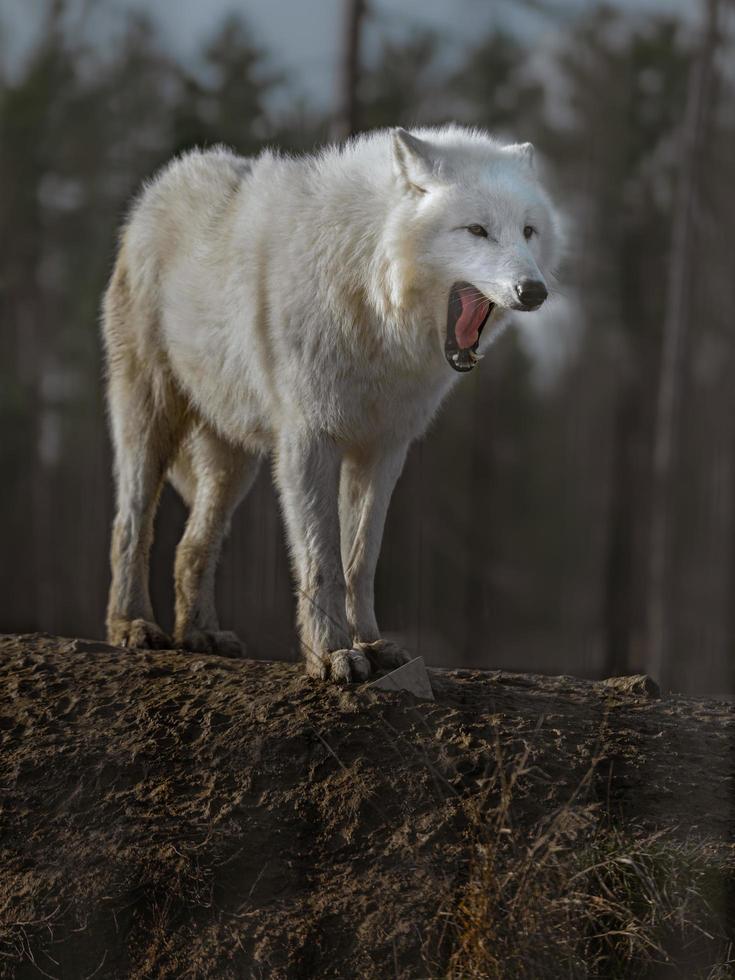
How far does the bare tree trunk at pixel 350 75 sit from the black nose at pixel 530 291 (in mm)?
4463

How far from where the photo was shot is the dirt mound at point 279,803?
2.81 m

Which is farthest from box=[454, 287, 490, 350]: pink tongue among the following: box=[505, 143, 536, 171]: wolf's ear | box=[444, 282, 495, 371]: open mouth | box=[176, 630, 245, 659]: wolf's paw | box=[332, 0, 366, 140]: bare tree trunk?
box=[332, 0, 366, 140]: bare tree trunk

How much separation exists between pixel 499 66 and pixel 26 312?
5.21 m

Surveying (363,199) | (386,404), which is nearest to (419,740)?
(386,404)

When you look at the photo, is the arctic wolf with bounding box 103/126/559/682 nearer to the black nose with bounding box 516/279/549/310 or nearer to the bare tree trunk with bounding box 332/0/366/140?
the black nose with bounding box 516/279/549/310

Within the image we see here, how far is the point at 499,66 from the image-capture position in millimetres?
11008

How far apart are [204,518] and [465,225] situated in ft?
6.70

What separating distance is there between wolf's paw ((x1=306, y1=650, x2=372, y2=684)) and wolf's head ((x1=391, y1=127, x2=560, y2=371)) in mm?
975

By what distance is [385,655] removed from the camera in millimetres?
3764

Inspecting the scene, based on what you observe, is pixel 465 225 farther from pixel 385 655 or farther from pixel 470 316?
pixel 385 655

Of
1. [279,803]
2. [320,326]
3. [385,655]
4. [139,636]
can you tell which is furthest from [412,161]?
[139,636]

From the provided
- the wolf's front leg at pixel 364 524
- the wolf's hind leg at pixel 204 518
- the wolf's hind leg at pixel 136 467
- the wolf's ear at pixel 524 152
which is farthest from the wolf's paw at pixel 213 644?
the wolf's ear at pixel 524 152

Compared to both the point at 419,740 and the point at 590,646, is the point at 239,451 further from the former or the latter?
the point at 590,646

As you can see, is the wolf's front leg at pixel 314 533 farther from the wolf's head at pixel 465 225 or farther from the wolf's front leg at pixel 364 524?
the wolf's head at pixel 465 225
